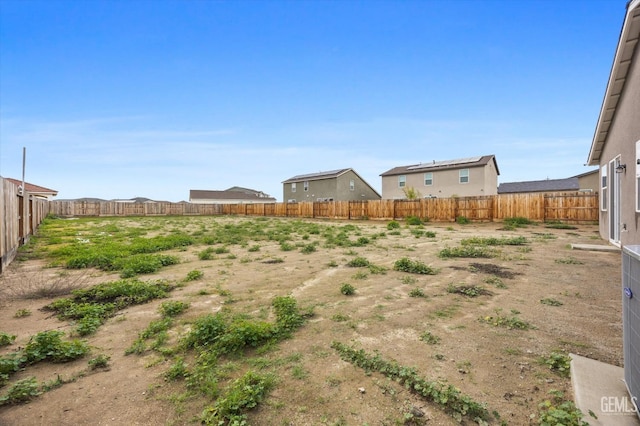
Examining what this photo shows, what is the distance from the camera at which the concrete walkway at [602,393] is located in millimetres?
1857

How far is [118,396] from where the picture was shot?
7.71ft

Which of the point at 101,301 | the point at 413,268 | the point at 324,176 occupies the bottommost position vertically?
the point at 101,301

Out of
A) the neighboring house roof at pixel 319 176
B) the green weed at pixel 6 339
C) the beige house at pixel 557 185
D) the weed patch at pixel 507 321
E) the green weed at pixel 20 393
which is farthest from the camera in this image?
the neighboring house roof at pixel 319 176

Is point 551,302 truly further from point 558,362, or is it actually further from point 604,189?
point 604,189

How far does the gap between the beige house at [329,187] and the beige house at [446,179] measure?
19.4 feet

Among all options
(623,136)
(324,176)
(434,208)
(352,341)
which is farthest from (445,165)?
(352,341)

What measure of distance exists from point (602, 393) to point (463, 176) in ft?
98.9

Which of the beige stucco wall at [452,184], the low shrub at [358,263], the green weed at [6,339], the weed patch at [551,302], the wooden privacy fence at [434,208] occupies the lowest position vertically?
the green weed at [6,339]

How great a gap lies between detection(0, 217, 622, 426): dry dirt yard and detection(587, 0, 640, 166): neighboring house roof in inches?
220

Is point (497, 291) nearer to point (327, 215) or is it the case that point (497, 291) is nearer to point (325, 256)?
point (325, 256)

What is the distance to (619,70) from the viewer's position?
7734mm

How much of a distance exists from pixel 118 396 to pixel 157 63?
25492 millimetres

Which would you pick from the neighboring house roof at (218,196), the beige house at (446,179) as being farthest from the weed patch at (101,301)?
the neighboring house roof at (218,196)

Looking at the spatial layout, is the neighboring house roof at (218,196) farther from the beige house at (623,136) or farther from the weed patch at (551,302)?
the weed patch at (551,302)
